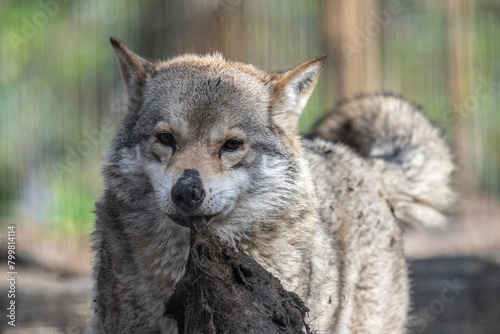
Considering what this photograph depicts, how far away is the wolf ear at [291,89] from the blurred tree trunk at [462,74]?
9.64 m

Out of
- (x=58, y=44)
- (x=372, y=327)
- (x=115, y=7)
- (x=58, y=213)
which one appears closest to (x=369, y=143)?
(x=372, y=327)

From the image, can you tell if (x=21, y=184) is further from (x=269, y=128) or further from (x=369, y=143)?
→ (x=269, y=128)

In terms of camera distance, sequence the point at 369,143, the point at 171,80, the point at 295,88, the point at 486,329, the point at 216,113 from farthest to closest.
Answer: the point at 486,329, the point at 369,143, the point at 295,88, the point at 171,80, the point at 216,113

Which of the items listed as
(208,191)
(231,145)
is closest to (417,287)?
(231,145)

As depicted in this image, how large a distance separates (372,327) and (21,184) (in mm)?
8541

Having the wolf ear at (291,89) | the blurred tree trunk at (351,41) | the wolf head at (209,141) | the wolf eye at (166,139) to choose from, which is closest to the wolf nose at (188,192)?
the wolf head at (209,141)

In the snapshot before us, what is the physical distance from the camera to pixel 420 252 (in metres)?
11.0

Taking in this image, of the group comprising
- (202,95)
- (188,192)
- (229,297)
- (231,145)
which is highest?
(202,95)

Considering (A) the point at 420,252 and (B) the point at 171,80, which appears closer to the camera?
(B) the point at 171,80

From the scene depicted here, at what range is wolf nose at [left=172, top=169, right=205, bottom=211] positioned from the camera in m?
3.77

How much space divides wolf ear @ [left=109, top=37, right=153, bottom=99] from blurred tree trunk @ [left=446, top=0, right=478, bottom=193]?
1027cm

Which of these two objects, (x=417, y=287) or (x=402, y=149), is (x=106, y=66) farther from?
(x=402, y=149)

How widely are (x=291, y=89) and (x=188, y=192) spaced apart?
1.41 meters

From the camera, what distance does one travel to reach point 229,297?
11.3 ft
